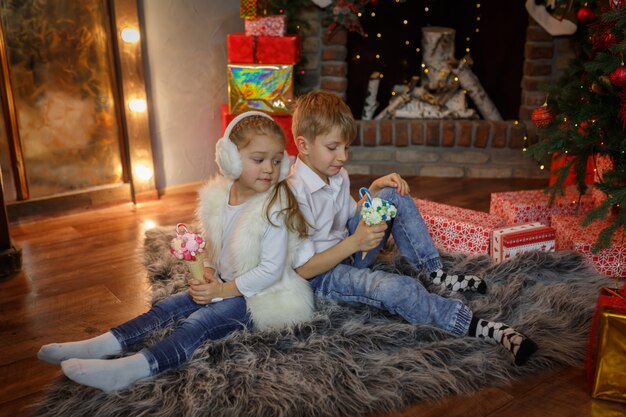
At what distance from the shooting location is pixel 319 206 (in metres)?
1.79

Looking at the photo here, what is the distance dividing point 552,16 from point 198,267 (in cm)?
282

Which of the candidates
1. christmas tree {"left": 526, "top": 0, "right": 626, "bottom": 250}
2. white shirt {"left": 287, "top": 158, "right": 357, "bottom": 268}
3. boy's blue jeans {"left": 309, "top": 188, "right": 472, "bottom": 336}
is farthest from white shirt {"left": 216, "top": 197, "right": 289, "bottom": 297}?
christmas tree {"left": 526, "top": 0, "right": 626, "bottom": 250}

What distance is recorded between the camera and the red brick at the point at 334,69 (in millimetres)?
3637

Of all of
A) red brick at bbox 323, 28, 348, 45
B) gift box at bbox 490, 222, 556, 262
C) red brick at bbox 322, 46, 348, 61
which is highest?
red brick at bbox 323, 28, 348, 45

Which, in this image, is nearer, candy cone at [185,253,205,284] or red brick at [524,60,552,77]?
candy cone at [185,253,205,284]

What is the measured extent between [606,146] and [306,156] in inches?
42.3

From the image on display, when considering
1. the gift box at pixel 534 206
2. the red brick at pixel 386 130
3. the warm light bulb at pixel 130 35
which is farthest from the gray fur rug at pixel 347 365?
the red brick at pixel 386 130

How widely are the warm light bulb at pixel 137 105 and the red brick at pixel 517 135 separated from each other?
87.2 inches

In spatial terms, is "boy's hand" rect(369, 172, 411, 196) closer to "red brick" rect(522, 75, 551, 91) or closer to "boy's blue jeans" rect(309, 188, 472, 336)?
"boy's blue jeans" rect(309, 188, 472, 336)

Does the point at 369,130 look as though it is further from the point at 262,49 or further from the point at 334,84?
the point at 262,49

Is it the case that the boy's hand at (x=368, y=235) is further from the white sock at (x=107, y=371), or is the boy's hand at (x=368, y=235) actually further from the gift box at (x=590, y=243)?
the gift box at (x=590, y=243)

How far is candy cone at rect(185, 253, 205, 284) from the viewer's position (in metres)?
1.54

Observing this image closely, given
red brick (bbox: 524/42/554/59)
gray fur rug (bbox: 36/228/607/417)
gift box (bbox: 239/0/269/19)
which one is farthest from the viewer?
red brick (bbox: 524/42/554/59)

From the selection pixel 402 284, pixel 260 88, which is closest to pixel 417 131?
pixel 260 88
